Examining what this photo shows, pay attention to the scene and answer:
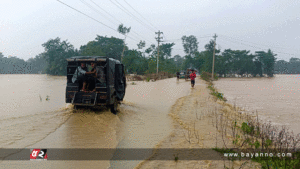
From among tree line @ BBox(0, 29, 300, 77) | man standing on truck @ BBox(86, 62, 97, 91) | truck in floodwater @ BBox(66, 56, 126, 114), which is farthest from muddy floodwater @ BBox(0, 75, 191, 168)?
tree line @ BBox(0, 29, 300, 77)

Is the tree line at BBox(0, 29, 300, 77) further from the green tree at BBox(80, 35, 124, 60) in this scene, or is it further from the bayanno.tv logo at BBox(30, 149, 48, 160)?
the bayanno.tv logo at BBox(30, 149, 48, 160)

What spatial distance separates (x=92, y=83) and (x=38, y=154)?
4112 millimetres

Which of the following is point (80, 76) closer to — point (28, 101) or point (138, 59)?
point (28, 101)

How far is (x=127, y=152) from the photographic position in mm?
4770

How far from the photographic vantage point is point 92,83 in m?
8.42

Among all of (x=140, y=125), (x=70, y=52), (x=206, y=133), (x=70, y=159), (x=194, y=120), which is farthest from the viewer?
(x=70, y=52)

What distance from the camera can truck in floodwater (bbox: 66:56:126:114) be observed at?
7578 mm

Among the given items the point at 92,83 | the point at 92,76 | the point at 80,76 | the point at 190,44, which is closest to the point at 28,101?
the point at 92,83

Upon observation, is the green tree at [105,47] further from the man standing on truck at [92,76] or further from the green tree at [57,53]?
the man standing on truck at [92,76]

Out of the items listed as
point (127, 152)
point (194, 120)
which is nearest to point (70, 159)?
point (127, 152)

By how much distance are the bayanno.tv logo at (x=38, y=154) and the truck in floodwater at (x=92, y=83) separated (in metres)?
2.80

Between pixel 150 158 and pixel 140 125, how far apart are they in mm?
2970

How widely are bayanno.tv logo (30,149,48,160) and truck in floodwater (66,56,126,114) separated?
2797 mm

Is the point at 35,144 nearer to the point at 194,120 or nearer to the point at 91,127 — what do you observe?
the point at 91,127
